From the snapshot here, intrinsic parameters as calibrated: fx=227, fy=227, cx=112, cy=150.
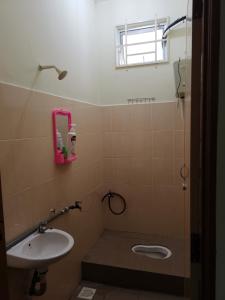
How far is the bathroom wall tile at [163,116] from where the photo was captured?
267cm

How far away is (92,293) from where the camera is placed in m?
2.13

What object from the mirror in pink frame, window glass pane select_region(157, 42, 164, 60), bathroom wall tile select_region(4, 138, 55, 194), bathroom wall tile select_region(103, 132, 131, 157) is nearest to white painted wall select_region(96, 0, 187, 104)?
window glass pane select_region(157, 42, 164, 60)

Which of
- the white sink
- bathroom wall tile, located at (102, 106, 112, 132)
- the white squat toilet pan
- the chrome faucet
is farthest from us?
bathroom wall tile, located at (102, 106, 112, 132)

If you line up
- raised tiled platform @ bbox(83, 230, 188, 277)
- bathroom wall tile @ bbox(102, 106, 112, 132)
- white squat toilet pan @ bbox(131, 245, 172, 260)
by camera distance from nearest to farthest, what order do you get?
1. raised tiled platform @ bbox(83, 230, 188, 277)
2. white squat toilet pan @ bbox(131, 245, 172, 260)
3. bathroom wall tile @ bbox(102, 106, 112, 132)

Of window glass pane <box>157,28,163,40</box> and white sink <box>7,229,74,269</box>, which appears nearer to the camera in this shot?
white sink <box>7,229,74,269</box>

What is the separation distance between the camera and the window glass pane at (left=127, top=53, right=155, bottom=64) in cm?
270

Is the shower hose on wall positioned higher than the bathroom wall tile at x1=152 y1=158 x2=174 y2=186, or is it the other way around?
the bathroom wall tile at x1=152 y1=158 x2=174 y2=186

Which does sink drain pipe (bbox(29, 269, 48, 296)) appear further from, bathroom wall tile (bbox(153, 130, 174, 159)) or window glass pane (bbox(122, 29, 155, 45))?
window glass pane (bbox(122, 29, 155, 45))

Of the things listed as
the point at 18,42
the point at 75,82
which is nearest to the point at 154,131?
the point at 75,82

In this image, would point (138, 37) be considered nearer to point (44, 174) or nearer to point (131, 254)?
point (44, 174)

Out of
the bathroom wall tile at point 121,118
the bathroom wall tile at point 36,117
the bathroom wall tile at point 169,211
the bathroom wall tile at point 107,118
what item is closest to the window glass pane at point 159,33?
the bathroom wall tile at point 121,118

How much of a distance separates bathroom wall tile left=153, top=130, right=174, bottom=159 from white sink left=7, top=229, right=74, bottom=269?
155cm

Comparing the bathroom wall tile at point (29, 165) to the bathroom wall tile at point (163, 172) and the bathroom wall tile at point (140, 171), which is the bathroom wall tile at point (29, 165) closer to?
the bathroom wall tile at point (140, 171)

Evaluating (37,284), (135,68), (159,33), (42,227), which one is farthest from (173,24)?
(37,284)
